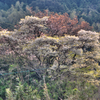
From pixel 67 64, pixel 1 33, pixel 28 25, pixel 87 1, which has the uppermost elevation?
pixel 87 1

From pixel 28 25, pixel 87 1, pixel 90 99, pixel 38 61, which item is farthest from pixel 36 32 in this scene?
pixel 87 1

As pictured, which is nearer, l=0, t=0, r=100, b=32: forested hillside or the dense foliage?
the dense foliage

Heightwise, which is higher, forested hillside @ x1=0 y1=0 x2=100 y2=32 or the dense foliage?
forested hillside @ x1=0 y1=0 x2=100 y2=32

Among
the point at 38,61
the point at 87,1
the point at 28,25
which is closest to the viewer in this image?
the point at 28,25

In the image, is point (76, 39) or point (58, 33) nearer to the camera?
point (76, 39)

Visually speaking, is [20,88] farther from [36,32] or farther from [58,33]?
[58,33]

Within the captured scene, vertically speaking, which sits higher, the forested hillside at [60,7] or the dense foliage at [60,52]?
the forested hillside at [60,7]

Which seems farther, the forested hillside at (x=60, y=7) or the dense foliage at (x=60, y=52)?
the forested hillside at (x=60, y=7)

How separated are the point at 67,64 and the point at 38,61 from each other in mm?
1919

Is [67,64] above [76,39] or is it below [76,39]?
below

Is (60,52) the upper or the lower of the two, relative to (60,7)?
lower

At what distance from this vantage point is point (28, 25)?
18.7 ft

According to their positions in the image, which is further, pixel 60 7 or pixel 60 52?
pixel 60 7

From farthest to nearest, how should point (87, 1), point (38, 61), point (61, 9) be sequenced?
point (87, 1), point (61, 9), point (38, 61)
